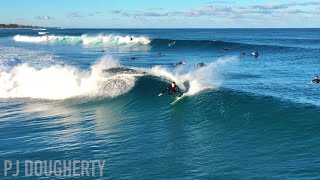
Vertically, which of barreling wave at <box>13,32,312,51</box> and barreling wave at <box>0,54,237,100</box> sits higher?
barreling wave at <box>13,32,312,51</box>

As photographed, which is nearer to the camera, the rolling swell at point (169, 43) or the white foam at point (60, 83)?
the white foam at point (60, 83)

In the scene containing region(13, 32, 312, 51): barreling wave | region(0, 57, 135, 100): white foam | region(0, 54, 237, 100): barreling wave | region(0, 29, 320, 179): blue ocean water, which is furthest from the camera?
region(13, 32, 312, 51): barreling wave

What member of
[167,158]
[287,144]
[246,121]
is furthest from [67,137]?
[287,144]

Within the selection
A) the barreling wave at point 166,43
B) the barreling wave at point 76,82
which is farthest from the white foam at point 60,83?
the barreling wave at point 166,43

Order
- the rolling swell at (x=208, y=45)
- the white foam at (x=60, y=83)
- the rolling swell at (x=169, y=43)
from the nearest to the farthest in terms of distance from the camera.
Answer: the white foam at (x=60, y=83) → the rolling swell at (x=208, y=45) → the rolling swell at (x=169, y=43)

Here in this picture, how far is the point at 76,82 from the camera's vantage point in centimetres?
2755

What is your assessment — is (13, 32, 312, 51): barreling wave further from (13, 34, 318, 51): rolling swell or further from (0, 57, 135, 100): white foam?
(0, 57, 135, 100): white foam

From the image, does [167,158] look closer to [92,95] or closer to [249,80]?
[92,95]

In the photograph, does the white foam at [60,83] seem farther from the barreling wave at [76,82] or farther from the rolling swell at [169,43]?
the rolling swell at [169,43]

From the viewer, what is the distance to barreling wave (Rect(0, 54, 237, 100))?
2548cm

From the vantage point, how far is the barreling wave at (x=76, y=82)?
25.5 metres

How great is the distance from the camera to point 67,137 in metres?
16.8

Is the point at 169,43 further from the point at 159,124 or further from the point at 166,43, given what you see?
the point at 159,124

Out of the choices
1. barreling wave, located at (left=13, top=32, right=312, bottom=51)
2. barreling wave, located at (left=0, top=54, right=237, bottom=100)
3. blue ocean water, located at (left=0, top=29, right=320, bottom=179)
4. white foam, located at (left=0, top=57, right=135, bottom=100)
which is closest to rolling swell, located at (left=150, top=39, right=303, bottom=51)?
barreling wave, located at (left=13, top=32, right=312, bottom=51)
